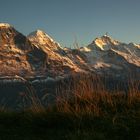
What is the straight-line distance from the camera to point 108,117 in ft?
31.8

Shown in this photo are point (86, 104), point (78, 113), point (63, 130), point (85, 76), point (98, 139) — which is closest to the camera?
point (98, 139)

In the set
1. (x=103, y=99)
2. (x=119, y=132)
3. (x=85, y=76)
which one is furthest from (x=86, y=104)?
(x=119, y=132)

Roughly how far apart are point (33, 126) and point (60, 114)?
2.48 feet

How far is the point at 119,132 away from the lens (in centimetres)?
884

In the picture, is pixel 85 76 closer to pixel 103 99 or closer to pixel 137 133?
pixel 103 99

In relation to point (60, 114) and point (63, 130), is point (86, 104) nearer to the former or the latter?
point (60, 114)

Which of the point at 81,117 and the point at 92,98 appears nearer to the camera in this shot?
the point at 81,117

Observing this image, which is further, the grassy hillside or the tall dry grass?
the tall dry grass

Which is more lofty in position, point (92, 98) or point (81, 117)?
point (92, 98)

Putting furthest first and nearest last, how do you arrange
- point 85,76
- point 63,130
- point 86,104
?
point 85,76 → point 86,104 → point 63,130

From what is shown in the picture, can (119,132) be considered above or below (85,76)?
below

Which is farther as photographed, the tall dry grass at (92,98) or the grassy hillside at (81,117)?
the tall dry grass at (92,98)

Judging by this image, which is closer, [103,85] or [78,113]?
[78,113]

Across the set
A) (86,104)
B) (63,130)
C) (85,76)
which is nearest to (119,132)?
(63,130)
